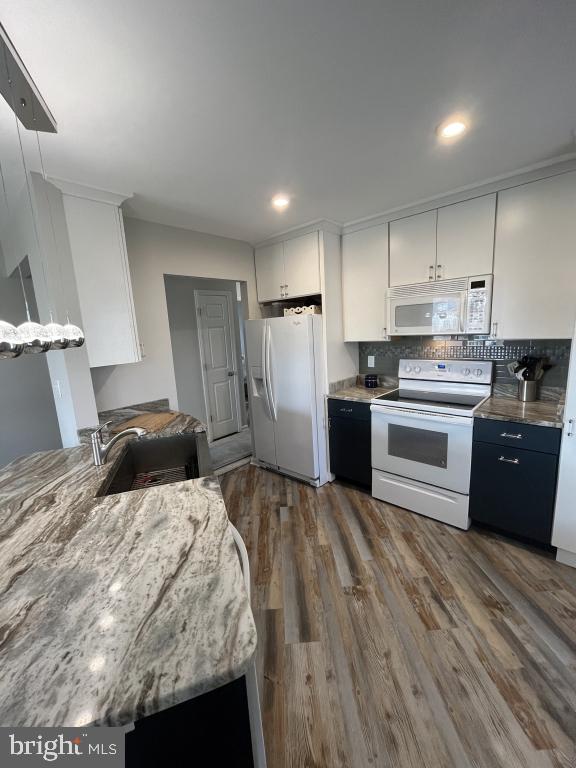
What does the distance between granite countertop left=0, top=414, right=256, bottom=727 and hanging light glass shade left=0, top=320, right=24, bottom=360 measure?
564 mm

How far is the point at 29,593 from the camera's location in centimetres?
78

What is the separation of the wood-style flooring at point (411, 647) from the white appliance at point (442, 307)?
4.95ft

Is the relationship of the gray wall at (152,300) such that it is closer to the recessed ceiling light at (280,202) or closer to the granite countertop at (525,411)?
the recessed ceiling light at (280,202)

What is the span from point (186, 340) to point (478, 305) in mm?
3185

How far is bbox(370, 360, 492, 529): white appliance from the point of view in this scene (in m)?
2.25

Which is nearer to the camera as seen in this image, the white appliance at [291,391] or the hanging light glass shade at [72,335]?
the hanging light glass shade at [72,335]

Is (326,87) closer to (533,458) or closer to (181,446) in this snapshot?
(181,446)

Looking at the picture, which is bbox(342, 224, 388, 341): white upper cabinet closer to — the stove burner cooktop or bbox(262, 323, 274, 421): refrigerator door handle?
the stove burner cooktop

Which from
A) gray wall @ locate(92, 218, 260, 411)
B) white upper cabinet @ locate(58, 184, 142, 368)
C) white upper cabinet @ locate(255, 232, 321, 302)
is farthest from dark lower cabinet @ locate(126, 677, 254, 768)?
white upper cabinet @ locate(255, 232, 321, 302)

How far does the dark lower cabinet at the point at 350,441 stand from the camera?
2.77 m

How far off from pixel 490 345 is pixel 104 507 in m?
2.76

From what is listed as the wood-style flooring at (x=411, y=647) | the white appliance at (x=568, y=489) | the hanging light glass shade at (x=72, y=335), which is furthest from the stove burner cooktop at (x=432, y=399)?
the hanging light glass shade at (x=72, y=335)

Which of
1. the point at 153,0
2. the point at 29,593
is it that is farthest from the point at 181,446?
the point at 153,0

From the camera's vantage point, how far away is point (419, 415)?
237cm
